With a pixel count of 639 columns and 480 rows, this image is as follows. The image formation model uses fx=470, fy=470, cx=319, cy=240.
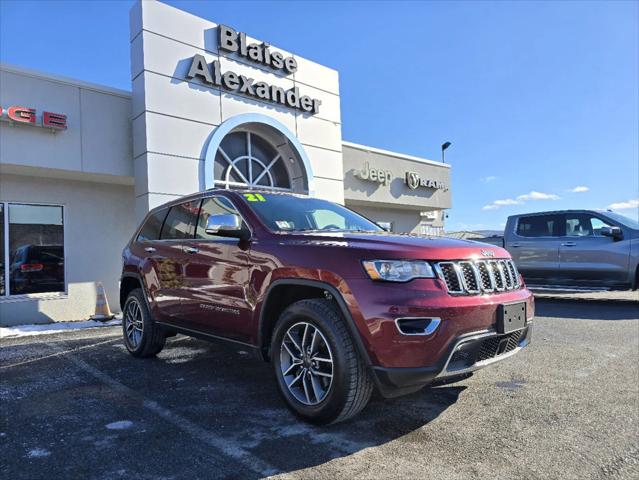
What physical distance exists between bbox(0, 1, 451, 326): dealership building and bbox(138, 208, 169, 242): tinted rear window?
397 centimetres

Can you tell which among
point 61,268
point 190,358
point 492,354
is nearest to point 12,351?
point 190,358

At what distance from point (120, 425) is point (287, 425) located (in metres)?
1.19

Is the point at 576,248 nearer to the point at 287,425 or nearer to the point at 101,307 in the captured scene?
the point at 287,425

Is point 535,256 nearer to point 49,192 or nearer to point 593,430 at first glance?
point 593,430

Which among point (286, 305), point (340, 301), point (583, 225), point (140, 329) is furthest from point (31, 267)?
point (583, 225)

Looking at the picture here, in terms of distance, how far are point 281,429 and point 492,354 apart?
156cm

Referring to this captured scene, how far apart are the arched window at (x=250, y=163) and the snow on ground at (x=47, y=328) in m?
3.89

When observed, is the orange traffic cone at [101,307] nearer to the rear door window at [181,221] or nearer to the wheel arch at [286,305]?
the rear door window at [181,221]

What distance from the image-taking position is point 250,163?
11922 millimetres

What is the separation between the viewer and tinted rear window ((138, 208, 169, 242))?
210 inches

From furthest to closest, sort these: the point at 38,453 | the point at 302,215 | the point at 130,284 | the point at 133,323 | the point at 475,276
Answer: the point at 130,284 → the point at 133,323 → the point at 302,215 → the point at 475,276 → the point at 38,453

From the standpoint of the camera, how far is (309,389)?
11.0ft

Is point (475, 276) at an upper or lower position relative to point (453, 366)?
upper

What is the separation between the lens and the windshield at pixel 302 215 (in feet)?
13.2
